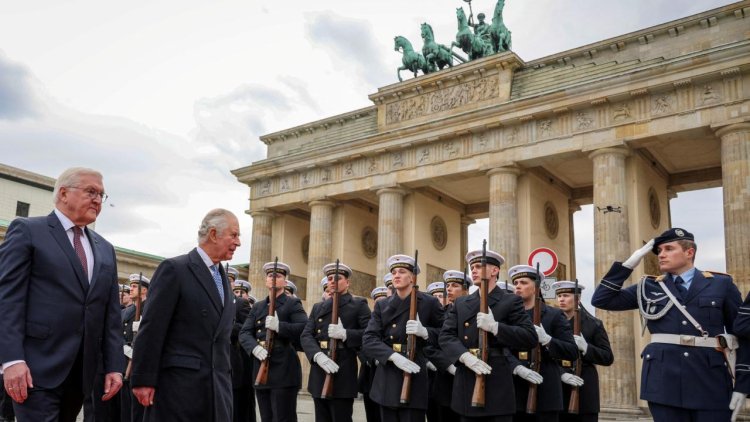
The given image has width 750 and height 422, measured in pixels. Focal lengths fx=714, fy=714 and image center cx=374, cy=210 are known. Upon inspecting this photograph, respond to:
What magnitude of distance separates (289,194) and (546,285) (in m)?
20.2

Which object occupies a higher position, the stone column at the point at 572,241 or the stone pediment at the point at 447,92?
the stone pediment at the point at 447,92

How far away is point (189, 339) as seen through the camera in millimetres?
4957

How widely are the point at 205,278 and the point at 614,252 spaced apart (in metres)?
19.1

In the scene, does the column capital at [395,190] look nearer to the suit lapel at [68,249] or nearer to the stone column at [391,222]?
the stone column at [391,222]

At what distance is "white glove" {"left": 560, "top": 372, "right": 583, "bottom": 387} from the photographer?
8359mm

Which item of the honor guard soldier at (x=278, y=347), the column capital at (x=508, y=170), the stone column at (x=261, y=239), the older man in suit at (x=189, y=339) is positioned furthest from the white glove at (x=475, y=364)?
the stone column at (x=261, y=239)

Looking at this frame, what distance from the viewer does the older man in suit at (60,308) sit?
4.34m

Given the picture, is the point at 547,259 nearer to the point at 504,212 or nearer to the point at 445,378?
the point at 445,378

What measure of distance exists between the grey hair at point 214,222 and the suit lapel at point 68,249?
0.89 m

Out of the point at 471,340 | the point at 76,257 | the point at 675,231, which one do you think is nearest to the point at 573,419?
the point at 471,340

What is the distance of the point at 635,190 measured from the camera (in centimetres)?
2341

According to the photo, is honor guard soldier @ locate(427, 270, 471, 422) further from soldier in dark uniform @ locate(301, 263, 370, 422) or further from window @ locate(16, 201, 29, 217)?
window @ locate(16, 201, 29, 217)

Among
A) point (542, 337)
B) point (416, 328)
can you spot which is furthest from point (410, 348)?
point (542, 337)

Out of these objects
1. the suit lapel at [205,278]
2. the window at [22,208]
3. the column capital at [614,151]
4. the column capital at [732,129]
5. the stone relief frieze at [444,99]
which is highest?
the stone relief frieze at [444,99]
